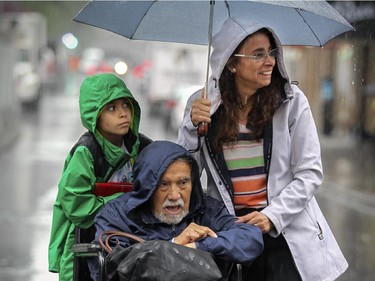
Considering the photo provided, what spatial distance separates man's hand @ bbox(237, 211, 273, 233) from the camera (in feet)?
13.1

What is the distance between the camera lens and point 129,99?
14.8 feet

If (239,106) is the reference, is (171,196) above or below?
below

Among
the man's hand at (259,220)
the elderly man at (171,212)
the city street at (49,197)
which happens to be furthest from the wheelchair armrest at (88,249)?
the city street at (49,197)

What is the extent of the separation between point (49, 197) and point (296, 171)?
10427 millimetres

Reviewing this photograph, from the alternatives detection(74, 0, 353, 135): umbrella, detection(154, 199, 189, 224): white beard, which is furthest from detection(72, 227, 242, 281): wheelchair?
detection(74, 0, 353, 135): umbrella

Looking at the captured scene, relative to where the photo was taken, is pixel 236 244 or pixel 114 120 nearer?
pixel 236 244

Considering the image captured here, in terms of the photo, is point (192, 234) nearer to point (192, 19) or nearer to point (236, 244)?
point (236, 244)

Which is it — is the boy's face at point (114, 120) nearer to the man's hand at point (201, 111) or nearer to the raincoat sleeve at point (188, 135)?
the raincoat sleeve at point (188, 135)

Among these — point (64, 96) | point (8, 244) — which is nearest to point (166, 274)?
point (8, 244)

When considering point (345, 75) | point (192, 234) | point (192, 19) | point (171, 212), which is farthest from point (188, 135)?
point (345, 75)

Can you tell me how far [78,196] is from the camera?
418cm

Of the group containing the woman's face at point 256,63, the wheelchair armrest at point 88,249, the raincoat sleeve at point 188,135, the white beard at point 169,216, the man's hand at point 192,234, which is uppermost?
the woman's face at point 256,63

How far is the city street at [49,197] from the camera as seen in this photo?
31.6 ft

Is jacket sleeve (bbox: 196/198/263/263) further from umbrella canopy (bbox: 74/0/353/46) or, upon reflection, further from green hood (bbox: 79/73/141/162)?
umbrella canopy (bbox: 74/0/353/46)
